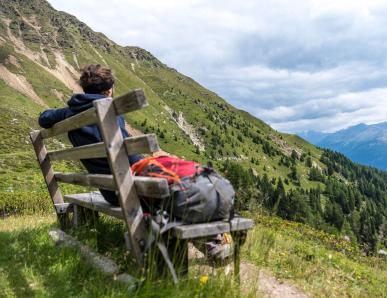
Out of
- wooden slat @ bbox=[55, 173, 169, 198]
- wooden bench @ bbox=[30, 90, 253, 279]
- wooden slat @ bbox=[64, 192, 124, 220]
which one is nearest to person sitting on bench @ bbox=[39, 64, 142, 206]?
wooden slat @ bbox=[64, 192, 124, 220]

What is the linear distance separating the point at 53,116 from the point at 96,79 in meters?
1.19

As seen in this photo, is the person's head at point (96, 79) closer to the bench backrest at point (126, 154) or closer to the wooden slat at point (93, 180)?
the bench backrest at point (126, 154)

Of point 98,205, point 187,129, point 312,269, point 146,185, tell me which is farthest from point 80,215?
point 187,129

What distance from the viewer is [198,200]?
4523 millimetres

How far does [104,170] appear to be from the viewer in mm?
5805

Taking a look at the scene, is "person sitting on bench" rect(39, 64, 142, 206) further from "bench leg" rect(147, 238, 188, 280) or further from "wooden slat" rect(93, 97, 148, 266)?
"bench leg" rect(147, 238, 188, 280)

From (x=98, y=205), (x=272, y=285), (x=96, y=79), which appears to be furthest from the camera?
(x=272, y=285)

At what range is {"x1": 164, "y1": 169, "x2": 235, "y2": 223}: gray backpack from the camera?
4.50 metres

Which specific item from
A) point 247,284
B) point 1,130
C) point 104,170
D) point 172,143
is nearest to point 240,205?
point 247,284

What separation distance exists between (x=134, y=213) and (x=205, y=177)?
86 cm

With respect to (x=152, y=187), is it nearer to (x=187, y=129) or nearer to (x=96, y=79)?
(x=96, y=79)

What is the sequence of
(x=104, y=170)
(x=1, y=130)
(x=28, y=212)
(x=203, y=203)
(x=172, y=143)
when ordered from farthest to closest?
(x=172, y=143), (x=1, y=130), (x=28, y=212), (x=104, y=170), (x=203, y=203)

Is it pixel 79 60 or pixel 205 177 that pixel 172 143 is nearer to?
pixel 79 60

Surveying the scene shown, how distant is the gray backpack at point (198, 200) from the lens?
4496mm
